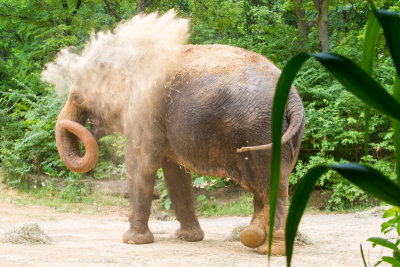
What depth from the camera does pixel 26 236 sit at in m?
5.88

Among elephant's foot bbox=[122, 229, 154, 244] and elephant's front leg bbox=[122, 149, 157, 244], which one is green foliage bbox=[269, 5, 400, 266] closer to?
elephant's front leg bbox=[122, 149, 157, 244]

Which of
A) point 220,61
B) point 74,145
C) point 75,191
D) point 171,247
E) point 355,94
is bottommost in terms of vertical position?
point 171,247

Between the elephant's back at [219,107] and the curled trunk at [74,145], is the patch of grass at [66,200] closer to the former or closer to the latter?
the curled trunk at [74,145]

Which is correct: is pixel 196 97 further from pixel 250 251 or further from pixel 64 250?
pixel 64 250

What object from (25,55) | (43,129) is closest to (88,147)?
(43,129)

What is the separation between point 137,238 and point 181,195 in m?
0.82

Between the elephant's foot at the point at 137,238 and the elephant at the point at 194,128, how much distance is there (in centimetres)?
1

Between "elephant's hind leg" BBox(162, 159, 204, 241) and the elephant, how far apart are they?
0.04ft

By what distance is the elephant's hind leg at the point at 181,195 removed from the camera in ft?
21.7

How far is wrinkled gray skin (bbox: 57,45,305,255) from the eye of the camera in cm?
500

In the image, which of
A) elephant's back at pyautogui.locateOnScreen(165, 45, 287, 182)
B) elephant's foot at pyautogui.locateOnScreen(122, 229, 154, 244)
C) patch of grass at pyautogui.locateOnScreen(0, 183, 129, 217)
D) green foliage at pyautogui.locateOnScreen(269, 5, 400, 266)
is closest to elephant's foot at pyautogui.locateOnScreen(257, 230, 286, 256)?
elephant's back at pyautogui.locateOnScreen(165, 45, 287, 182)

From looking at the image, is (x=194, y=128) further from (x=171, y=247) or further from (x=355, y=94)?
(x=355, y=94)

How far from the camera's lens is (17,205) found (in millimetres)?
9859

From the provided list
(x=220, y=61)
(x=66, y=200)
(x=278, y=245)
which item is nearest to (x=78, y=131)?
(x=220, y=61)
